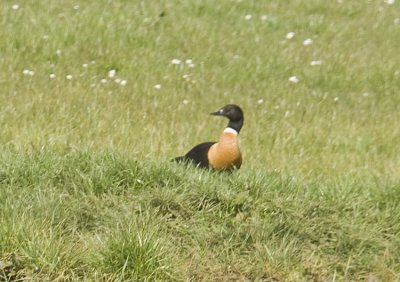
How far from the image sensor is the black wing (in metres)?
6.49

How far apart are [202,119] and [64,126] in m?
1.42

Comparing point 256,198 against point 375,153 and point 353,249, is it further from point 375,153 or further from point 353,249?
point 375,153

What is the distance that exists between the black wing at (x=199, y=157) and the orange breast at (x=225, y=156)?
0.17 ft

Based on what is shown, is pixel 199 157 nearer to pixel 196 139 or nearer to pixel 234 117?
pixel 234 117

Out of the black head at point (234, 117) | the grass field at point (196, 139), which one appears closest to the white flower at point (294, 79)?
the grass field at point (196, 139)

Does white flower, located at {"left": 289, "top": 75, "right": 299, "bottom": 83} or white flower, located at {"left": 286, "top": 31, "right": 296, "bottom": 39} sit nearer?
white flower, located at {"left": 289, "top": 75, "right": 299, "bottom": 83}

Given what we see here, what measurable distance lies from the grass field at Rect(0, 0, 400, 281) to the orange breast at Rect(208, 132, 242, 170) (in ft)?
0.59

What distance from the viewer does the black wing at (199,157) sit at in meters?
6.49

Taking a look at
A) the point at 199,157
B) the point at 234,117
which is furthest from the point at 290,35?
the point at 199,157

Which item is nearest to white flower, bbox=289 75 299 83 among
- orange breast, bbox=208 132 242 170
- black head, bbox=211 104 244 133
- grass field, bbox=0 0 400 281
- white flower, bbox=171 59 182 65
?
grass field, bbox=0 0 400 281

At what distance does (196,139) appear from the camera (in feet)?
25.7

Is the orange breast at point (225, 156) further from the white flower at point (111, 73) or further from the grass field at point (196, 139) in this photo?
the white flower at point (111, 73)

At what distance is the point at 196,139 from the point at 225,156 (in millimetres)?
1353

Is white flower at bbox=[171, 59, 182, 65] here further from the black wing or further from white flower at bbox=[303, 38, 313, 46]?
the black wing
